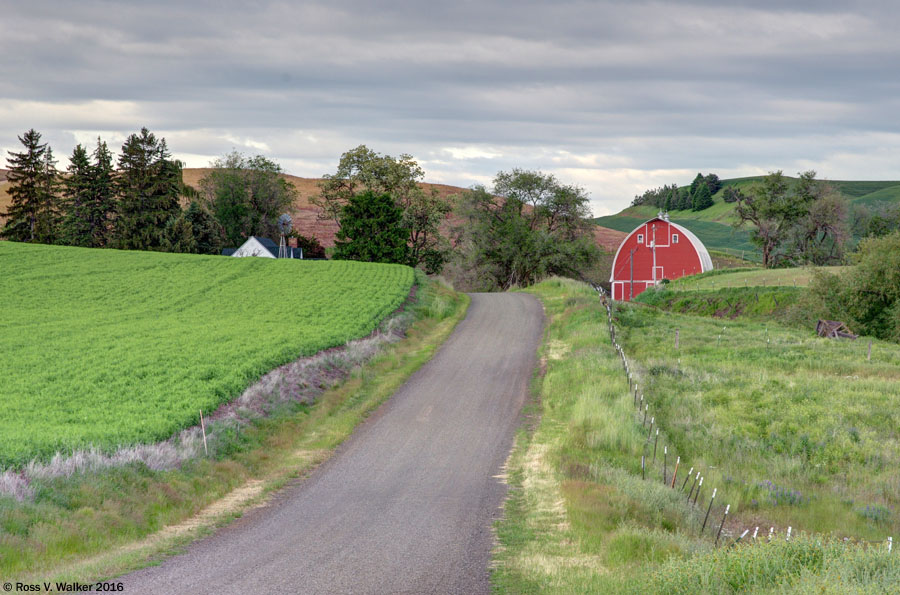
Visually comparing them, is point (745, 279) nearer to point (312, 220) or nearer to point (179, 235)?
point (179, 235)

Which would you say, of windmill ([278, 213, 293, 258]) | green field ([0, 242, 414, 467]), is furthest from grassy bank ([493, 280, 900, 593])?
windmill ([278, 213, 293, 258])

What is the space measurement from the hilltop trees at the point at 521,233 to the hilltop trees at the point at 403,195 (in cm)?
460

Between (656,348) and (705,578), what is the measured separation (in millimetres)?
28012

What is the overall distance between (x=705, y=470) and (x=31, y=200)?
276 ft

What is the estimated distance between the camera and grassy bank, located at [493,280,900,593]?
8.84m

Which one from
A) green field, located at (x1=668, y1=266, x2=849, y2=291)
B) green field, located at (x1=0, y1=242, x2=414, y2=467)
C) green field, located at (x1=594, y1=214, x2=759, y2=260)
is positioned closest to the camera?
green field, located at (x1=0, y1=242, x2=414, y2=467)

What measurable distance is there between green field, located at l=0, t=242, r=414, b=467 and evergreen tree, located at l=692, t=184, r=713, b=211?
133249 millimetres

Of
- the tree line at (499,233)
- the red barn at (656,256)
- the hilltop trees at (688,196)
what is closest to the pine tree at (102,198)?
the tree line at (499,233)

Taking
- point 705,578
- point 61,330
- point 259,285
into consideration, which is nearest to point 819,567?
point 705,578

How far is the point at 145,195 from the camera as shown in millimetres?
80625

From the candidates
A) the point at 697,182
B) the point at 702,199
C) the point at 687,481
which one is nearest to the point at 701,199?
the point at 702,199

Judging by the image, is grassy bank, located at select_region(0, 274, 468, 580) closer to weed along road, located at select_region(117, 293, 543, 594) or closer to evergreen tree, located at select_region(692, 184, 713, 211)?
weed along road, located at select_region(117, 293, 543, 594)

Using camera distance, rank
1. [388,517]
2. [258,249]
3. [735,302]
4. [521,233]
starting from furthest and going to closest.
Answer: [258,249] → [521,233] → [735,302] → [388,517]

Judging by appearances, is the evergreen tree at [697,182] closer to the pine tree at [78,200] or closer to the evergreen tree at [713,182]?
the evergreen tree at [713,182]
